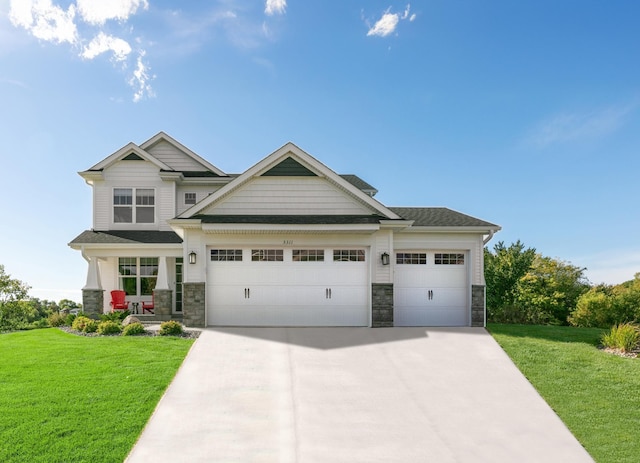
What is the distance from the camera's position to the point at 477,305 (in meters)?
15.3

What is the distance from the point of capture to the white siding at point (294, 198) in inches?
583

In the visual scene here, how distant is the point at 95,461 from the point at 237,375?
149 inches

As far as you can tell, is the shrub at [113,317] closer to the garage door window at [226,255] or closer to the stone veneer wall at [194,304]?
the stone veneer wall at [194,304]

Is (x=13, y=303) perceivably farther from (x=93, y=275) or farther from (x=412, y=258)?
(x=412, y=258)

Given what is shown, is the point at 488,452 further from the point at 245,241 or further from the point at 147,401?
the point at 245,241

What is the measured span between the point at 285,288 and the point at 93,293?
850 centimetres

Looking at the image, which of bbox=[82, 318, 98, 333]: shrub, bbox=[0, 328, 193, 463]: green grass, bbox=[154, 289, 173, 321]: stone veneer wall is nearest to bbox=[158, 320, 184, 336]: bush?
bbox=[0, 328, 193, 463]: green grass

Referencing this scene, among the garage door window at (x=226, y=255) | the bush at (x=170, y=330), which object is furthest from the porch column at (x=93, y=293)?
the garage door window at (x=226, y=255)

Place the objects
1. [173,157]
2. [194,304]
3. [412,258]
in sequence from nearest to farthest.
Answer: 1. [194,304]
2. [412,258]
3. [173,157]

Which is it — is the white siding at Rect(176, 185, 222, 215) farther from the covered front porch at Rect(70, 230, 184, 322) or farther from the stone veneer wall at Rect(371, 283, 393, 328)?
the stone veneer wall at Rect(371, 283, 393, 328)

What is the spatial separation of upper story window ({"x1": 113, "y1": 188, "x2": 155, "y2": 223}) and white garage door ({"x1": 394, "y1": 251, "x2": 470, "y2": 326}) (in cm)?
1134

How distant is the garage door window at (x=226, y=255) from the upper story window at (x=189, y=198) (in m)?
6.16

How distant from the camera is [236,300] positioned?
14.3m

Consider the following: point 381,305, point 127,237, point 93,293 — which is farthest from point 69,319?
point 381,305
